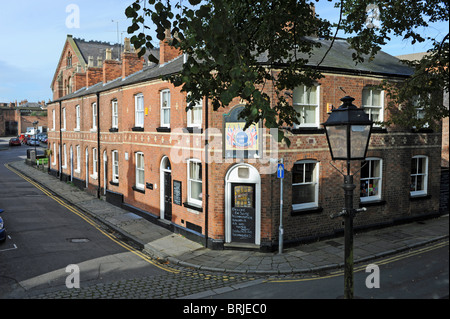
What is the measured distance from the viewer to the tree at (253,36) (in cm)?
605

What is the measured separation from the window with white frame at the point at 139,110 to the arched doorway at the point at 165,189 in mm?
3489

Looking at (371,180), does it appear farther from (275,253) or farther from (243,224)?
(243,224)

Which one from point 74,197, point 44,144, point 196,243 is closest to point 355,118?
point 196,243

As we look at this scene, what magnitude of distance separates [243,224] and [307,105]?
5364 millimetres

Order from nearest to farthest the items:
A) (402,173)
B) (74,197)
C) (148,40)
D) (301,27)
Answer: (148,40) < (301,27) < (402,173) < (74,197)

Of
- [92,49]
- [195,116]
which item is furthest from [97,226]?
[92,49]

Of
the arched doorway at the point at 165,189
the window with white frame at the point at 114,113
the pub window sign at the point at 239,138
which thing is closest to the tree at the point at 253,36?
A: the pub window sign at the point at 239,138

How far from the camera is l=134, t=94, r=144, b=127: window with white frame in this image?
20.3m

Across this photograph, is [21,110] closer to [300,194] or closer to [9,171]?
[9,171]

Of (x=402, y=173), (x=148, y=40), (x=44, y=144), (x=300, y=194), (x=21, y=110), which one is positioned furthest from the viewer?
(x=21, y=110)

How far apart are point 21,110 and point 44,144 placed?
23714 millimetres

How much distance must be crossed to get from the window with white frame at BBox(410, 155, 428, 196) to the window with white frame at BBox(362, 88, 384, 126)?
3363 mm

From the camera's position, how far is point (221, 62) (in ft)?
19.8

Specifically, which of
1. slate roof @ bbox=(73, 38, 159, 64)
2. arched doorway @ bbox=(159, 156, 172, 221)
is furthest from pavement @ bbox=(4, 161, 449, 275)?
slate roof @ bbox=(73, 38, 159, 64)
